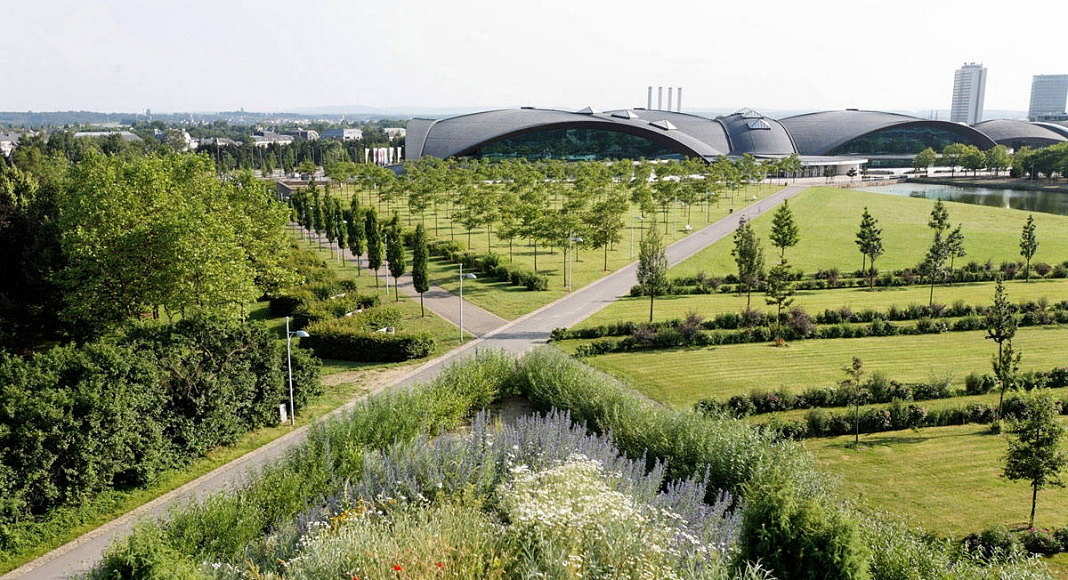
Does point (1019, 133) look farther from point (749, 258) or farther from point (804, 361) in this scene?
point (804, 361)

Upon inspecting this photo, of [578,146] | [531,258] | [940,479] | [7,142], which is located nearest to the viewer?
[940,479]

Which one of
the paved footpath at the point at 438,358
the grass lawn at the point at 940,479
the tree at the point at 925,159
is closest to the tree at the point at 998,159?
the tree at the point at 925,159

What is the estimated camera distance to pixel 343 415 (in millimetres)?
17094

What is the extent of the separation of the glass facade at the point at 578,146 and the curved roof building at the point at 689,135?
17 centimetres

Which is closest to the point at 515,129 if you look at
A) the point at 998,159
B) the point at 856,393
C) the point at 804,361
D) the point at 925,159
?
the point at 925,159

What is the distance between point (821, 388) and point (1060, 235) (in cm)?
4461

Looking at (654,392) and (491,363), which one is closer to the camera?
(491,363)

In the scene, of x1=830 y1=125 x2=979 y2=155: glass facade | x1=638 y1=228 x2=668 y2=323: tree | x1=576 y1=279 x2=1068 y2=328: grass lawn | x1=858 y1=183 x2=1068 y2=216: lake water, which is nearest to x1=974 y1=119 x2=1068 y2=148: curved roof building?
x1=830 y1=125 x2=979 y2=155: glass facade

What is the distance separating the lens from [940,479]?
1805 cm

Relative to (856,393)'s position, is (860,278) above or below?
above

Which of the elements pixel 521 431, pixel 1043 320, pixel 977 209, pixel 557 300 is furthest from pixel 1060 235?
pixel 521 431

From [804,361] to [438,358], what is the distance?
14056mm

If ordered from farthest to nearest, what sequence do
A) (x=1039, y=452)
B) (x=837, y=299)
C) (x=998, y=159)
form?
1. (x=998, y=159)
2. (x=837, y=299)
3. (x=1039, y=452)

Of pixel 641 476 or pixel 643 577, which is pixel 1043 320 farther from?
pixel 643 577
